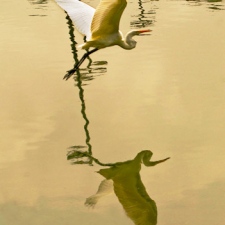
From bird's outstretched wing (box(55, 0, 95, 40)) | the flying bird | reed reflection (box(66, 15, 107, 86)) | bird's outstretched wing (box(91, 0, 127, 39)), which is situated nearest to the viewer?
bird's outstretched wing (box(91, 0, 127, 39))

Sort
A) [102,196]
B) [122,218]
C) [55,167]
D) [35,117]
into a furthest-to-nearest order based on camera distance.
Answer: [35,117]
[55,167]
[102,196]
[122,218]

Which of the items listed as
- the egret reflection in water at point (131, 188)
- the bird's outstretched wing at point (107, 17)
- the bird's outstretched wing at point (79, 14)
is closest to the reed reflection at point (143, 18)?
the bird's outstretched wing at point (79, 14)

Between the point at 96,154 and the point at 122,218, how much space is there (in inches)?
43.2

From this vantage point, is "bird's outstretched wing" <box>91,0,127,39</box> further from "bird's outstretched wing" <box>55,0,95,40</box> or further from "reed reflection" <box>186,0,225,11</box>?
"reed reflection" <box>186,0,225,11</box>

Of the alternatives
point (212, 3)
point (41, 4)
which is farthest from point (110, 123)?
point (41, 4)

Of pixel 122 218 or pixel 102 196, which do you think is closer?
pixel 122 218

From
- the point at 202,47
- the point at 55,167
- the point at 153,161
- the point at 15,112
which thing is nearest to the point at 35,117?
the point at 15,112

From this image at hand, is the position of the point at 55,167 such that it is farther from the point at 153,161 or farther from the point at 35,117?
the point at 35,117

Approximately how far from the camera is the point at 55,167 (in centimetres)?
459

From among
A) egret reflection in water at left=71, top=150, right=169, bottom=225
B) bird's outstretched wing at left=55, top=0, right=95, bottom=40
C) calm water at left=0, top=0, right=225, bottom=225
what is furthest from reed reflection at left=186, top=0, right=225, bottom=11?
egret reflection in water at left=71, top=150, right=169, bottom=225

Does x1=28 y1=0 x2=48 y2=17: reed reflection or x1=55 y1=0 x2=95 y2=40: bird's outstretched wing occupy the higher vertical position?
x1=55 y1=0 x2=95 y2=40: bird's outstretched wing

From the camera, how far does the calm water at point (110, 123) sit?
400 cm

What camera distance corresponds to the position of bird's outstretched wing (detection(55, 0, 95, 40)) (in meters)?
5.09

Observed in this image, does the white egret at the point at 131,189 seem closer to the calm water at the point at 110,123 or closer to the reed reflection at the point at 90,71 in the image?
the calm water at the point at 110,123
